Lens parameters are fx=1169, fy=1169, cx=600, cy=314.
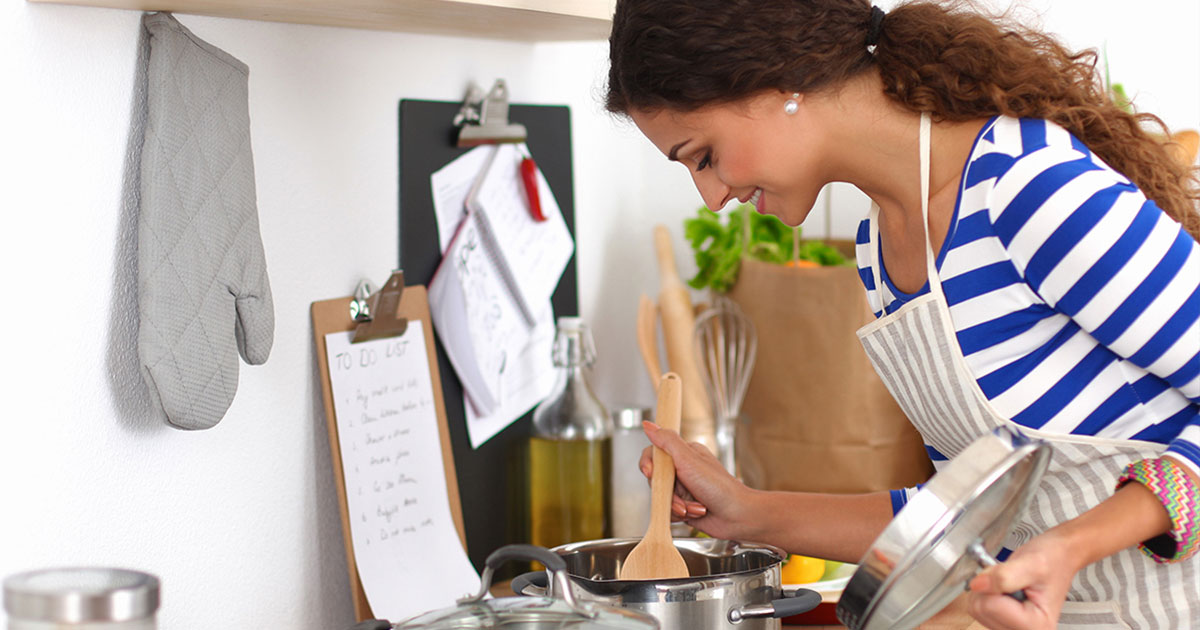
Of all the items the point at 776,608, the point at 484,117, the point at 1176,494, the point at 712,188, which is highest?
the point at 484,117

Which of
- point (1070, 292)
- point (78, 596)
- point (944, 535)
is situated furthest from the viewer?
point (1070, 292)

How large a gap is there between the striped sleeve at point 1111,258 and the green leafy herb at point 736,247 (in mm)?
847

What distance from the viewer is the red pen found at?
57.3 inches

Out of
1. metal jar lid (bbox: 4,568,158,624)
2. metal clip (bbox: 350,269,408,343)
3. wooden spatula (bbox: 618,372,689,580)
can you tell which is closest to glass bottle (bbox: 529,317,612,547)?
metal clip (bbox: 350,269,408,343)

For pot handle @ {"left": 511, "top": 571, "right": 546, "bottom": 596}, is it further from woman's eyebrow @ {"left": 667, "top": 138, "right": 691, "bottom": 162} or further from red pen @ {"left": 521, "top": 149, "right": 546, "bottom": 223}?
red pen @ {"left": 521, "top": 149, "right": 546, "bottom": 223}

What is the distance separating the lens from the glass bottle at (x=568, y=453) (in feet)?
4.69

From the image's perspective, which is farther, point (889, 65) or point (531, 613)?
point (889, 65)

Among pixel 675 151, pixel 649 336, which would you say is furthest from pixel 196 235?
pixel 649 336

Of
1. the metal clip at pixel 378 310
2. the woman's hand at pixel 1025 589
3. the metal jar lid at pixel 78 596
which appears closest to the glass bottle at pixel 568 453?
the metal clip at pixel 378 310

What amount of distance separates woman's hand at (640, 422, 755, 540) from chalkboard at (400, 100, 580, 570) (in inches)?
13.2

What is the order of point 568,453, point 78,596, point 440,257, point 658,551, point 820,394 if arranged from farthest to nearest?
point 820,394, point 568,453, point 440,257, point 658,551, point 78,596

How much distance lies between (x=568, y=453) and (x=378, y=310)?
347 millimetres

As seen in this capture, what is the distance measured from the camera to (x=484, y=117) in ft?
4.51

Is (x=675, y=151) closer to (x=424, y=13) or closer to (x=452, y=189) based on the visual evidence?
(x=424, y=13)
